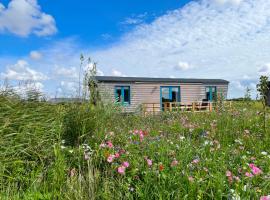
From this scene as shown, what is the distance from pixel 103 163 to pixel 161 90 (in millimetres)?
15611

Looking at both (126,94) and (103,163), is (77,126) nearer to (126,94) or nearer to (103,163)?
(103,163)

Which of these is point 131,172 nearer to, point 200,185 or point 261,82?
point 200,185

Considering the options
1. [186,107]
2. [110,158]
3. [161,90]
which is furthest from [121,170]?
[161,90]

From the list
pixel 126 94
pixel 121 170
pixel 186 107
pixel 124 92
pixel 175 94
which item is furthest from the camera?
pixel 175 94

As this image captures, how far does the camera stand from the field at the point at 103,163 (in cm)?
206

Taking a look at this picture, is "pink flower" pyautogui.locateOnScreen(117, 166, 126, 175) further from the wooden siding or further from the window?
the window

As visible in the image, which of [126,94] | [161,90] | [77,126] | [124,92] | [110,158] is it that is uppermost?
[161,90]

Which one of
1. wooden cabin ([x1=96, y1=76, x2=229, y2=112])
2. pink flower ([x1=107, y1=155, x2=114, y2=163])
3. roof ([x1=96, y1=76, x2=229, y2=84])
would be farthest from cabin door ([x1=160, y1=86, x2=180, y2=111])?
pink flower ([x1=107, y1=155, x2=114, y2=163])

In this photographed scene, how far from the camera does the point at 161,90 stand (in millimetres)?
18156

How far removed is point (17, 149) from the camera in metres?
2.93

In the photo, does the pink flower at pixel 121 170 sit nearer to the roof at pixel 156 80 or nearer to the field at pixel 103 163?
the field at pixel 103 163

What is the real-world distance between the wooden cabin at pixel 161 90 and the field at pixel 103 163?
12400 mm

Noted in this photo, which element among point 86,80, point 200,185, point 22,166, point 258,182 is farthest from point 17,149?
point 258,182

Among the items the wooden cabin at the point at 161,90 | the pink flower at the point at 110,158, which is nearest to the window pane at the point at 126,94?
the wooden cabin at the point at 161,90
